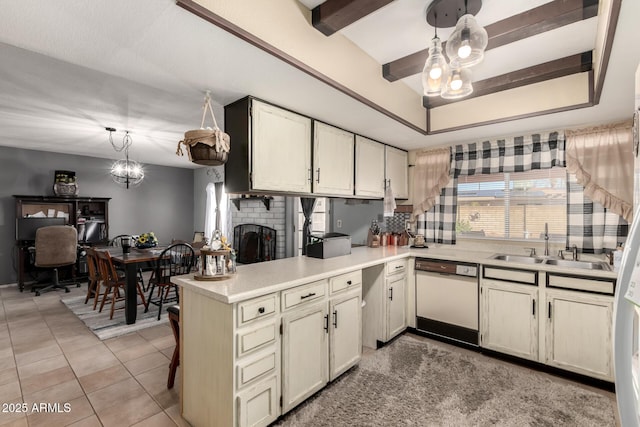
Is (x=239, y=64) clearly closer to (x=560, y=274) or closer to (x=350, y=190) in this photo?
(x=350, y=190)

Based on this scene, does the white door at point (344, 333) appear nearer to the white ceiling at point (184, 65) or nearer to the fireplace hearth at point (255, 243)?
the white ceiling at point (184, 65)

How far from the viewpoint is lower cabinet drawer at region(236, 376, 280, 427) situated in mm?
1563

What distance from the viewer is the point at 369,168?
10.7 ft

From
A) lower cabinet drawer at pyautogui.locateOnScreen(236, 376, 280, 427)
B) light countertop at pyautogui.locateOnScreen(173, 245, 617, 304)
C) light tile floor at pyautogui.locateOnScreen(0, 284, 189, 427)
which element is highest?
light countertop at pyautogui.locateOnScreen(173, 245, 617, 304)

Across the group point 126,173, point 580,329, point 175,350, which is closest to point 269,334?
point 175,350

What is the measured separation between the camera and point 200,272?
73.2 inches

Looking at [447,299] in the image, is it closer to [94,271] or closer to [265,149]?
[265,149]

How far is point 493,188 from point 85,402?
Result: 4.11 metres

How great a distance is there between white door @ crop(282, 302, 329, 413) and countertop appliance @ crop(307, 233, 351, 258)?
661 millimetres

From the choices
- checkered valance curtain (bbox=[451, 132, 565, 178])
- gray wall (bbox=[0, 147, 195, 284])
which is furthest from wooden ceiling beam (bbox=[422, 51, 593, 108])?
gray wall (bbox=[0, 147, 195, 284])

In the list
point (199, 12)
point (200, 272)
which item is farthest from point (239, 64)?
point (200, 272)

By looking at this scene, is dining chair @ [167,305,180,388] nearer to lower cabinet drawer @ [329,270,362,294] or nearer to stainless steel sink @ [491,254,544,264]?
lower cabinet drawer @ [329,270,362,294]

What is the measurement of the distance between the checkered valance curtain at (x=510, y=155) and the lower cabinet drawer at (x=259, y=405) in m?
2.98

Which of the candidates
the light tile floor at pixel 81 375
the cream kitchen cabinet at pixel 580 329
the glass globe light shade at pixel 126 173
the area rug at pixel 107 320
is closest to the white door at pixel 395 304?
the cream kitchen cabinet at pixel 580 329
